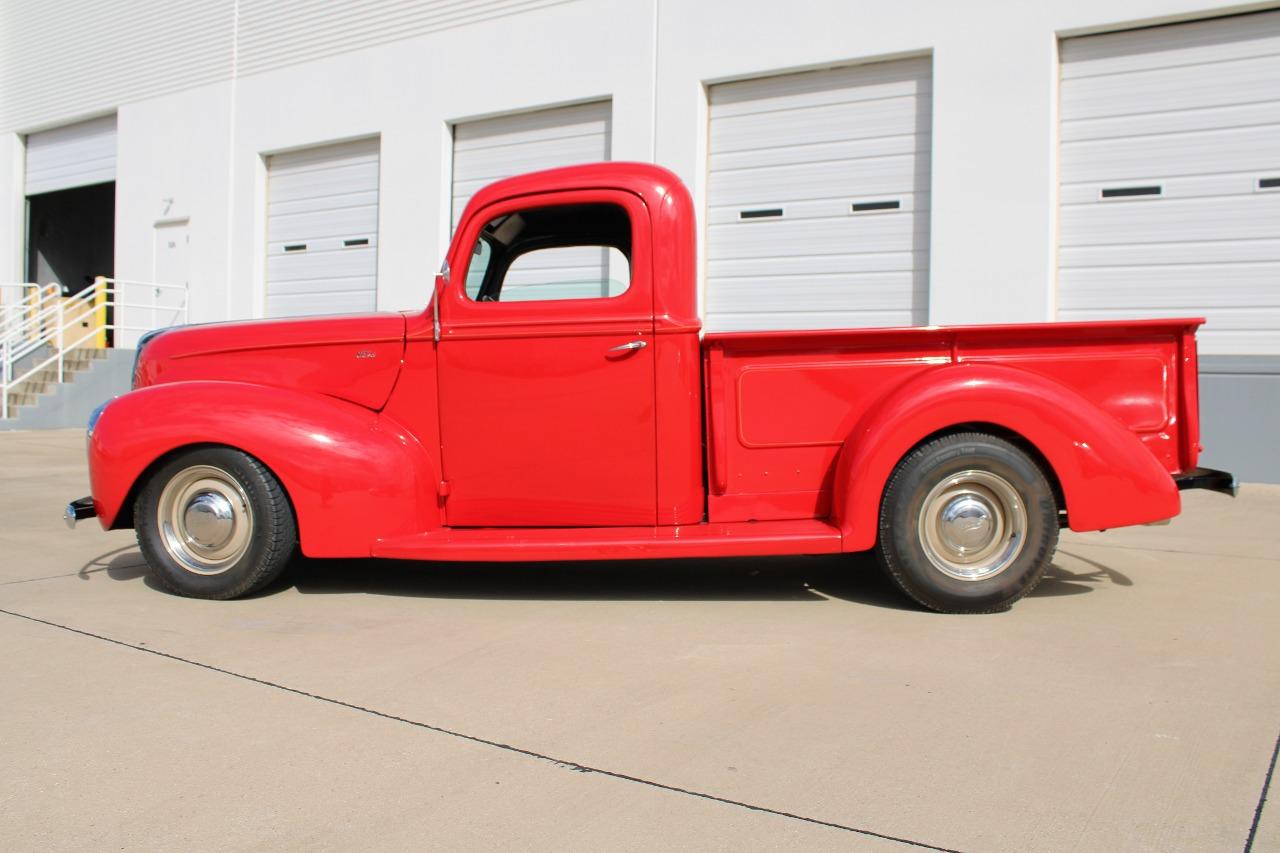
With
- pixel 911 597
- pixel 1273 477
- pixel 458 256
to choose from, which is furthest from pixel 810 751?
pixel 1273 477

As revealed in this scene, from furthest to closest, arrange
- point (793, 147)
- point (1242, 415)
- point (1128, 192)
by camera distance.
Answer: point (793, 147)
point (1128, 192)
point (1242, 415)

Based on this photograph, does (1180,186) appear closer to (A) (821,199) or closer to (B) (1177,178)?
(B) (1177,178)

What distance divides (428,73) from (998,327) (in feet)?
36.2

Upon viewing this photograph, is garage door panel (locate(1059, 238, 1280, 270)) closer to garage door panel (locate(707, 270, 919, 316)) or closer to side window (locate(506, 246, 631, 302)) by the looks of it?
garage door panel (locate(707, 270, 919, 316))

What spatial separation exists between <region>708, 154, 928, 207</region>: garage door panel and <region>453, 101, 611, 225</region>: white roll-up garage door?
5.67ft

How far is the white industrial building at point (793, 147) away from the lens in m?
8.97

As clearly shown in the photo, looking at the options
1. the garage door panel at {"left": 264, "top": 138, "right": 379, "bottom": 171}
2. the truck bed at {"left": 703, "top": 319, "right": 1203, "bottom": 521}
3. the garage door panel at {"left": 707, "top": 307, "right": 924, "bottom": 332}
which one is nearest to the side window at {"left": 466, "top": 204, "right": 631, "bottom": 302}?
the truck bed at {"left": 703, "top": 319, "right": 1203, "bottom": 521}

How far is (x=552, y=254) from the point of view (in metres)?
4.94

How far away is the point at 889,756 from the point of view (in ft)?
9.02

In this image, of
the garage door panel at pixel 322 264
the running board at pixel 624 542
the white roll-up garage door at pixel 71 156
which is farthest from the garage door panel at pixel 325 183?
the running board at pixel 624 542

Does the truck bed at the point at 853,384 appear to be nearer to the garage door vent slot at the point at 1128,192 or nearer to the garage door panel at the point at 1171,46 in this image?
the garage door vent slot at the point at 1128,192

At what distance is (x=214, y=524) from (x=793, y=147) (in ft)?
26.6

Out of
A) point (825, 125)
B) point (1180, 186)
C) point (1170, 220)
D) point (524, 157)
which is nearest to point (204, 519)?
point (825, 125)

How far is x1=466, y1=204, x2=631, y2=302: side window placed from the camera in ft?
14.8
